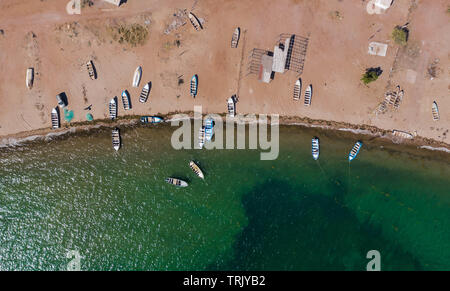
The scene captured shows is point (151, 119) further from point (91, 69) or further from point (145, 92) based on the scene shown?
point (91, 69)

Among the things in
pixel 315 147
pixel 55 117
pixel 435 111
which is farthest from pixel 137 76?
pixel 435 111

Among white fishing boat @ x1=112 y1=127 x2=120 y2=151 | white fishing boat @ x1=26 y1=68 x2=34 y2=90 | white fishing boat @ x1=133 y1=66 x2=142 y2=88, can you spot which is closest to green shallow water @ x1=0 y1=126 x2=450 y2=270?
white fishing boat @ x1=112 y1=127 x2=120 y2=151

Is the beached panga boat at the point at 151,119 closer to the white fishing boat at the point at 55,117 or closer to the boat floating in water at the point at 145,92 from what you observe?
the boat floating in water at the point at 145,92

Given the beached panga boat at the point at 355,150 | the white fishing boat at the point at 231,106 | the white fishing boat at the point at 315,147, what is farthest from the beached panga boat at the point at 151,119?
the beached panga boat at the point at 355,150

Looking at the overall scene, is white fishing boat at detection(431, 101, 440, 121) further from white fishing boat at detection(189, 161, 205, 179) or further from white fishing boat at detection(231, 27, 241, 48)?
white fishing boat at detection(189, 161, 205, 179)

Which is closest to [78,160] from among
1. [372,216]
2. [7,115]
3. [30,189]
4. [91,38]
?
[30,189]

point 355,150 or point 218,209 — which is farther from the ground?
point 355,150
